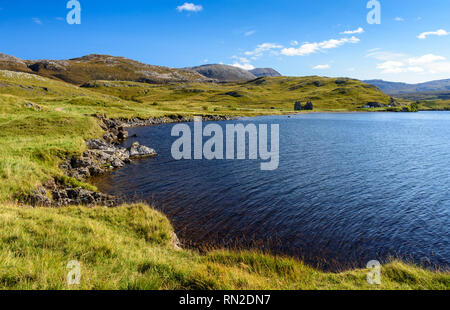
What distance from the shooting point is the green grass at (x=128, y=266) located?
721cm

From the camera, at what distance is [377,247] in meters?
14.8

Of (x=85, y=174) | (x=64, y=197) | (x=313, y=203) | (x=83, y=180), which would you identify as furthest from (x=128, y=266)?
(x=85, y=174)

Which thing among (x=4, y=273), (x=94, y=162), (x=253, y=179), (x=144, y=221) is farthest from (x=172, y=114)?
(x=4, y=273)

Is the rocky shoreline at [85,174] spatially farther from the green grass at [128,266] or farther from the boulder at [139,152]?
the green grass at [128,266]

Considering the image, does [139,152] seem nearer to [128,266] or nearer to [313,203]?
[313,203]

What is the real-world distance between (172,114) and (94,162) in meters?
70.3

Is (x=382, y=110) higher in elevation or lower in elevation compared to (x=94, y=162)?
higher

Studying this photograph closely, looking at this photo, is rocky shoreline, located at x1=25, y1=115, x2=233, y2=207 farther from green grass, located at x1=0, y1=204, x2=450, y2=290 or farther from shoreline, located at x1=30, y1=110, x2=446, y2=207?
green grass, located at x1=0, y1=204, x2=450, y2=290

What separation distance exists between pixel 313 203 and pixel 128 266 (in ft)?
55.7

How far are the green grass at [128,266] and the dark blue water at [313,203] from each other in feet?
13.7

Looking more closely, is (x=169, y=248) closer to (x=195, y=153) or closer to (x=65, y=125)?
(x=195, y=153)

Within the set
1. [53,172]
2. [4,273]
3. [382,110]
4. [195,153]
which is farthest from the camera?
[382,110]

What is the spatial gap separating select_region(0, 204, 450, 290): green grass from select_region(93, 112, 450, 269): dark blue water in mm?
4162

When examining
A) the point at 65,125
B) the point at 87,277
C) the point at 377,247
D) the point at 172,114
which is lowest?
the point at 377,247
